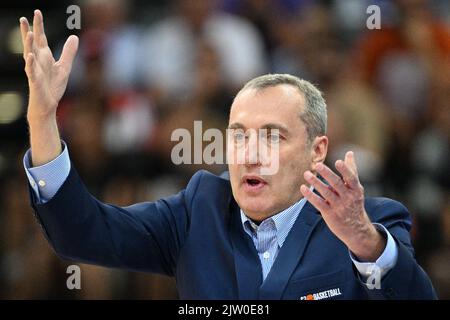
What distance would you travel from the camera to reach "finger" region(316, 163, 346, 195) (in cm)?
243

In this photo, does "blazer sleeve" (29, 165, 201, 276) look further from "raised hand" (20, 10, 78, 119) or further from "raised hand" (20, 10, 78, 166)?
"raised hand" (20, 10, 78, 119)

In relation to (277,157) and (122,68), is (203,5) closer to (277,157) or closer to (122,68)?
(122,68)

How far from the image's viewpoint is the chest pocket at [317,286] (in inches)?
106

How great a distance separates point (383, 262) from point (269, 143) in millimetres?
599

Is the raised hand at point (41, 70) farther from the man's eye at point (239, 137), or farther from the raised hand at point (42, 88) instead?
the man's eye at point (239, 137)

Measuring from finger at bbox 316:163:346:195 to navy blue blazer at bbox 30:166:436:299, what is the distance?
0.94 ft

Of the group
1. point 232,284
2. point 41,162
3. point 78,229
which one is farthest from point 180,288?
point 41,162

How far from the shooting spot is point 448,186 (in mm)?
5098

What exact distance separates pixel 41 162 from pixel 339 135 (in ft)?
9.12

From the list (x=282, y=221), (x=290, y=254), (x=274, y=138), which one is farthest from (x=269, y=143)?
(x=290, y=254)

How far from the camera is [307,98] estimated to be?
304cm

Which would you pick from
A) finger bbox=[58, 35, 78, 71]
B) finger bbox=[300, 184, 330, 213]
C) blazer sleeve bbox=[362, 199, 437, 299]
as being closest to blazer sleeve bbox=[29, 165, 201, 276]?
finger bbox=[58, 35, 78, 71]

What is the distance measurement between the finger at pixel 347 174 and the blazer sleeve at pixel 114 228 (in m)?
0.71

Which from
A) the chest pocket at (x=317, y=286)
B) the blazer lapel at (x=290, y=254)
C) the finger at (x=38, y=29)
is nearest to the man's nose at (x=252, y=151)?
the blazer lapel at (x=290, y=254)
